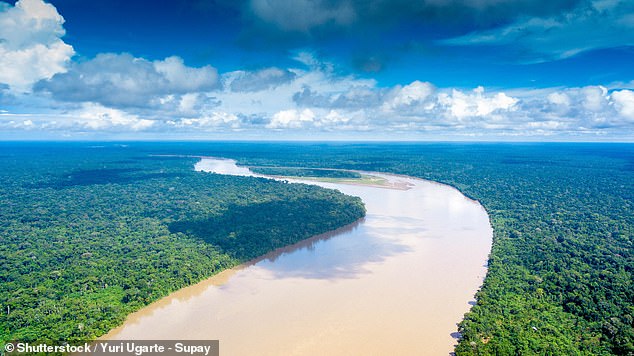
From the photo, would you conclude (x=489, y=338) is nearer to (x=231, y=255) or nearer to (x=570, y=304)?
(x=570, y=304)

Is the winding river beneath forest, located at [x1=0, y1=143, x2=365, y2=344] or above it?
Answer: beneath

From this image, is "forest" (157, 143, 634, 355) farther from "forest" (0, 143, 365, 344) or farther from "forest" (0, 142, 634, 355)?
"forest" (0, 143, 365, 344)

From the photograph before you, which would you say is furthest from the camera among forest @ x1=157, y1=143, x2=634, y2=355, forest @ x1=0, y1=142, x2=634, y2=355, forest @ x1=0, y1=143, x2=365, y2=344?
forest @ x1=0, y1=143, x2=365, y2=344

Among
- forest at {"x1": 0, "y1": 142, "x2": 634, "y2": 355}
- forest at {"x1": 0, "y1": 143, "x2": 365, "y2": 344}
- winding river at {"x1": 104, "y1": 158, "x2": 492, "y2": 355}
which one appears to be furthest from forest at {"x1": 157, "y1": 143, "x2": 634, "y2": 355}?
forest at {"x1": 0, "y1": 143, "x2": 365, "y2": 344}

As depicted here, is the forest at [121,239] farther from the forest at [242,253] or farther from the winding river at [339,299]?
the winding river at [339,299]

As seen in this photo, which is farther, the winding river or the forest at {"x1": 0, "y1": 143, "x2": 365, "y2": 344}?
the forest at {"x1": 0, "y1": 143, "x2": 365, "y2": 344}

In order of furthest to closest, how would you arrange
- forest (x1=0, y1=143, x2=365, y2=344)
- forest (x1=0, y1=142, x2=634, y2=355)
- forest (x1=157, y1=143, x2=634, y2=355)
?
1. forest (x1=0, y1=143, x2=365, y2=344)
2. forest (x1=0, y1=142, x2=634, y2=355)
3. forest (x1=157, y1=143, x2=634, y2=355)

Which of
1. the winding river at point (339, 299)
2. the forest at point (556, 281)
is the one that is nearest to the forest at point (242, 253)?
the forest at point (556, 281)
